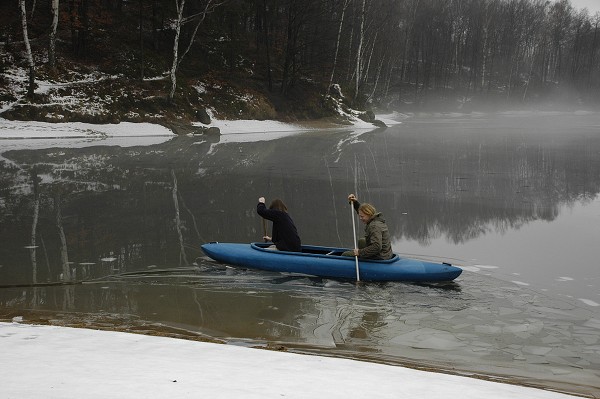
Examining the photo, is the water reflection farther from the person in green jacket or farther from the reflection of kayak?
the person in green jacket

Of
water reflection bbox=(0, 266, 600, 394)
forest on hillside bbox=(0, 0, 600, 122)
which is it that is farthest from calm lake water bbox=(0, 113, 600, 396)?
forest on hillside bbox=(0, 0, 600, 122)

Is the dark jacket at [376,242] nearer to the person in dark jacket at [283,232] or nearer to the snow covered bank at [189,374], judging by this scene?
the person in dark jacket at [283,232]

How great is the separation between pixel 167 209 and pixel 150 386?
31.2ft

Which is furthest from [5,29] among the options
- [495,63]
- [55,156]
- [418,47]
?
[495,63]

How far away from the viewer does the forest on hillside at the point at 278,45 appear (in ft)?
114

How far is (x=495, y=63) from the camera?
89875 mm

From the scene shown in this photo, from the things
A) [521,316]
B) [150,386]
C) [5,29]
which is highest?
[5,29]

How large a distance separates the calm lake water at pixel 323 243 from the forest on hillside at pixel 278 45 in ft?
50.2

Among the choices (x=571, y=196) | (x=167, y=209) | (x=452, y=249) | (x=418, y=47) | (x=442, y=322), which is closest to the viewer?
(x=442, y=322)

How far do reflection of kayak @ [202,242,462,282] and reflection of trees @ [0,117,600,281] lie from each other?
1090 millimetres

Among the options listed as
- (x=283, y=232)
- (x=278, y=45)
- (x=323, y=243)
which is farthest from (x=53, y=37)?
(x=283, y=232)

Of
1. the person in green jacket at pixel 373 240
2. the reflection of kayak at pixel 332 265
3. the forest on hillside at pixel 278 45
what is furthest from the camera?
the forest on hillside at pixel 278 45

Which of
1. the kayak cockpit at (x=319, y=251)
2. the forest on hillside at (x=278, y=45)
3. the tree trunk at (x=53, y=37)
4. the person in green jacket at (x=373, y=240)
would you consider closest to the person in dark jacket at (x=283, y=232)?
the kayak cockpit at (x=319, y=251)

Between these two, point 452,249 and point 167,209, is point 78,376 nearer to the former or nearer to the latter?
point 452,249
